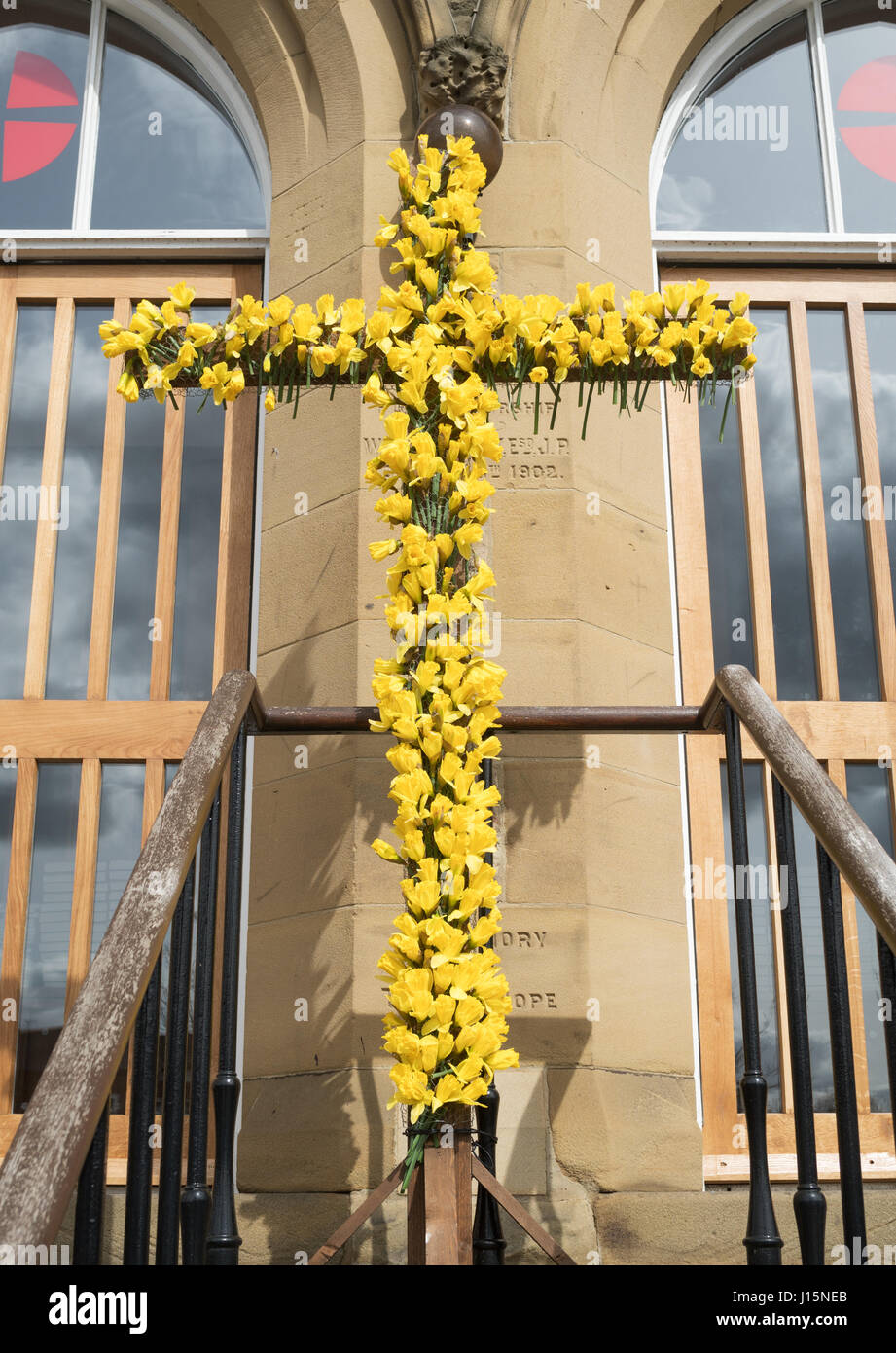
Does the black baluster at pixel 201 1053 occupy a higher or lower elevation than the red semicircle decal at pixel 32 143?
lower

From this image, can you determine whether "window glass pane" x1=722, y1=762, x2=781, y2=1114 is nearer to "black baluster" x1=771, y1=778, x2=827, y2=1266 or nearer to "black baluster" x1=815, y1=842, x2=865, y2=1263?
"black baluster" x1=771, y1=778, x2=827, y2=1266

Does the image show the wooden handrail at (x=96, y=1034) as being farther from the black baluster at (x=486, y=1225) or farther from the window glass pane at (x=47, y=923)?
the window glass pane at (x=47, y=923)

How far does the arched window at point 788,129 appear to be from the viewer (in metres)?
4.31

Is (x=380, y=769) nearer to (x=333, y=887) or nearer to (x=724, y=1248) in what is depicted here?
(x=333, y=887)

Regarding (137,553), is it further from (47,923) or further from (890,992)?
(890,992)

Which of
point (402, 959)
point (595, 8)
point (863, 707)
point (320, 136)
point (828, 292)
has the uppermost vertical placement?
point (595, 8)

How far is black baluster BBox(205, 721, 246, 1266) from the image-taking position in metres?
2.17

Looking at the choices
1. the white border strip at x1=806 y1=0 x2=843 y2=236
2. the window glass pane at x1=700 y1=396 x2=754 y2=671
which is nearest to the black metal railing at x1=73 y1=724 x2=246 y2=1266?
the window glass pane at x1=700 y1=396 x2=754 y2=671

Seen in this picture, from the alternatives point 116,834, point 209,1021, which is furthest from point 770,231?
point 209,1021

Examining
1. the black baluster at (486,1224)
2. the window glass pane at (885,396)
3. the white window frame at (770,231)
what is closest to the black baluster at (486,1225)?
the black baluster at (486,1224)

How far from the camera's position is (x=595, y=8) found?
3.99 meters

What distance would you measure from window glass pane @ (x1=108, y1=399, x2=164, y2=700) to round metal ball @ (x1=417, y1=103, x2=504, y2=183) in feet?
3.80
